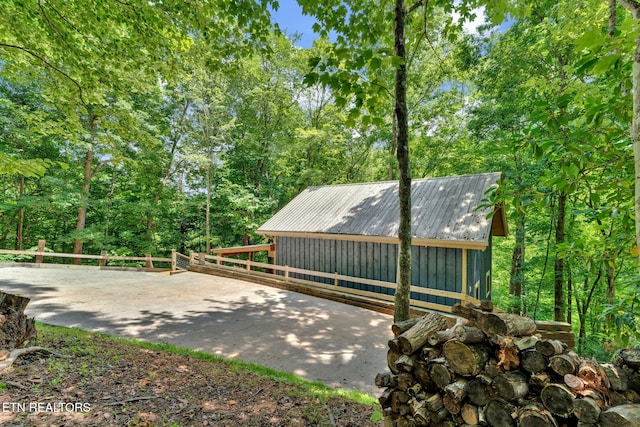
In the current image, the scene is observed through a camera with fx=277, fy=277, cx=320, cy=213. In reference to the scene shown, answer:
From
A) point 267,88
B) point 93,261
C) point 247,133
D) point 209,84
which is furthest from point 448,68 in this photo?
point 93,261

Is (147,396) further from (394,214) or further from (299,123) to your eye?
(299,123)

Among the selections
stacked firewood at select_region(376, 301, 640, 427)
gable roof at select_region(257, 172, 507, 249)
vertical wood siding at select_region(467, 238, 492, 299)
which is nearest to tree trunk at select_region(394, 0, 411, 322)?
stacked firewood at select_region(376, 301, 640, 427)

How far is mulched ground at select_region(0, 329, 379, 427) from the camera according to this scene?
280 cm

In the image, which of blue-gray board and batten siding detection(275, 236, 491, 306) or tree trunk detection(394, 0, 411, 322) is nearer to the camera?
tree trunk detection(394, 0, 411, 322)

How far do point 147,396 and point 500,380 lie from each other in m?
3.72

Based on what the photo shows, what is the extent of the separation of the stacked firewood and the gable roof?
4.88 meters

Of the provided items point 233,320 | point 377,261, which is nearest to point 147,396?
point 233,320

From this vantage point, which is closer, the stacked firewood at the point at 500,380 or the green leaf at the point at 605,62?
the green leaf at the point at 605,62

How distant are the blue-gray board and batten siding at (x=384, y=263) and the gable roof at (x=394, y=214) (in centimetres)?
41

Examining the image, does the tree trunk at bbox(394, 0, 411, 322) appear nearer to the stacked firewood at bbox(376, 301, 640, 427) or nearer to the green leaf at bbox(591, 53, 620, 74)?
the stacked firewood at bbox(376, 301, 640, 427)

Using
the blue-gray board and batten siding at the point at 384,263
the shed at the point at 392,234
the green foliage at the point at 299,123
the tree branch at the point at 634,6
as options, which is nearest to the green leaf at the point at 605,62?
the green foliage at the point at 299,123

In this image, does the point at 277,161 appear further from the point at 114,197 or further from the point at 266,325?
the point at 266,325

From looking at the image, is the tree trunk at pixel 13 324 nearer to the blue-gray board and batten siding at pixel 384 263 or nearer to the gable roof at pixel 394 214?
the gable roof at pixel 394 214

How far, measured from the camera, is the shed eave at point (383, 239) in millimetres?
7215
